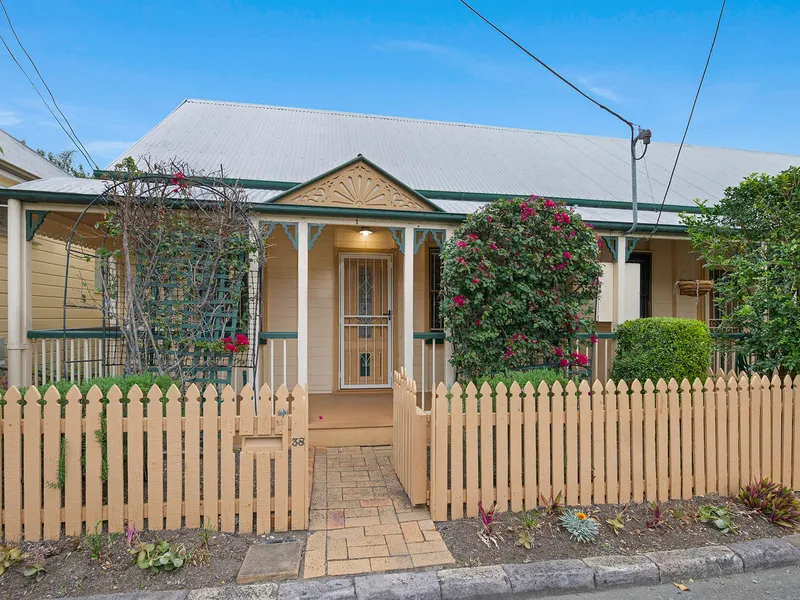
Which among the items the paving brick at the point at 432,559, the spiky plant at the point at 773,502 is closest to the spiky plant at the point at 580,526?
the paving brick at the point at 432,559

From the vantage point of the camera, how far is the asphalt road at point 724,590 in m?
2.65

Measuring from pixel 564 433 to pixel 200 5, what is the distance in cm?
1100

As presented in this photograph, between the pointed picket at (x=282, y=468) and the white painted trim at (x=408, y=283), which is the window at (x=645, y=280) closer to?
the white painted trim at (x=408, y=283)

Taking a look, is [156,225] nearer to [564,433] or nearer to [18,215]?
[18,215]

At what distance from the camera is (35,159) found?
29.5 feet

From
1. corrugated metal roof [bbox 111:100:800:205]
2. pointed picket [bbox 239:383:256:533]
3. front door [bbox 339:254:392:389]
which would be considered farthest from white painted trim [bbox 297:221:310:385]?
pointed picket [bbox 239:383:256:533]

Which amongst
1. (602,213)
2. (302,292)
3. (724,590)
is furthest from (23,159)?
(724,590)

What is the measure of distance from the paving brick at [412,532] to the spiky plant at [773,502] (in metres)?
2.72

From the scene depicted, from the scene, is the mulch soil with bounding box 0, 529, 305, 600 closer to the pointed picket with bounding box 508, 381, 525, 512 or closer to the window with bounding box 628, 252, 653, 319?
the pointed picket with bounding box 508, 381, 525, 512

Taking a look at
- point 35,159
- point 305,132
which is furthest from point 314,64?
point 35,159

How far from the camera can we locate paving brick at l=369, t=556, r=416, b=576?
2.75m

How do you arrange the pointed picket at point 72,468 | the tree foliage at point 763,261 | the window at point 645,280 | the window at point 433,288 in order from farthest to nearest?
the window at point 645,280, the window at point 433,288, the tree foliage at point 763,261, the pointed picket at point 72,468

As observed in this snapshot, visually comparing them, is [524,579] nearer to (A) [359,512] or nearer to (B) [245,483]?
(A) [359,512]

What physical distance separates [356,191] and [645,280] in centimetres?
601
